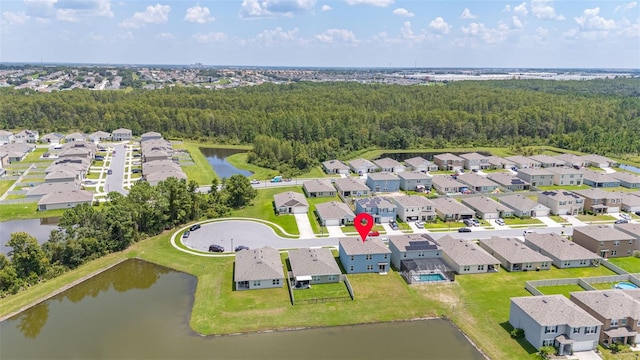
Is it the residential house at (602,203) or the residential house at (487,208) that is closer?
the residential house at (487,208)

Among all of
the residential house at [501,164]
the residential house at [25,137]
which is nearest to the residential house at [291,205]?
the residential house at [501,164]

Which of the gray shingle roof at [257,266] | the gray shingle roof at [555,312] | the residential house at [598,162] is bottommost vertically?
the gray shingle roof at [257,266]

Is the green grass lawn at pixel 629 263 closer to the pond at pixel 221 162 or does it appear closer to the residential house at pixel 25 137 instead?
the pond at pixel 221 162

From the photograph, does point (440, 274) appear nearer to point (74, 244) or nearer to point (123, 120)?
point (74, 244)

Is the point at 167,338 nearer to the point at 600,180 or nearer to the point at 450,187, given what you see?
the point at 450,187

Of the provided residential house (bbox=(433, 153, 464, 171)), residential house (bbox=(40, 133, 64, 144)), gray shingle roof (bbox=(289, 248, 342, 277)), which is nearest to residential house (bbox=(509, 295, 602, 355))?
gray shingle roof (bbox=(289, 248, 342, 277))

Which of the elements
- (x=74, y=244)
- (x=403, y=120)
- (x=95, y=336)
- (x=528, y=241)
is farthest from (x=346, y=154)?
(x=95, y=336)
